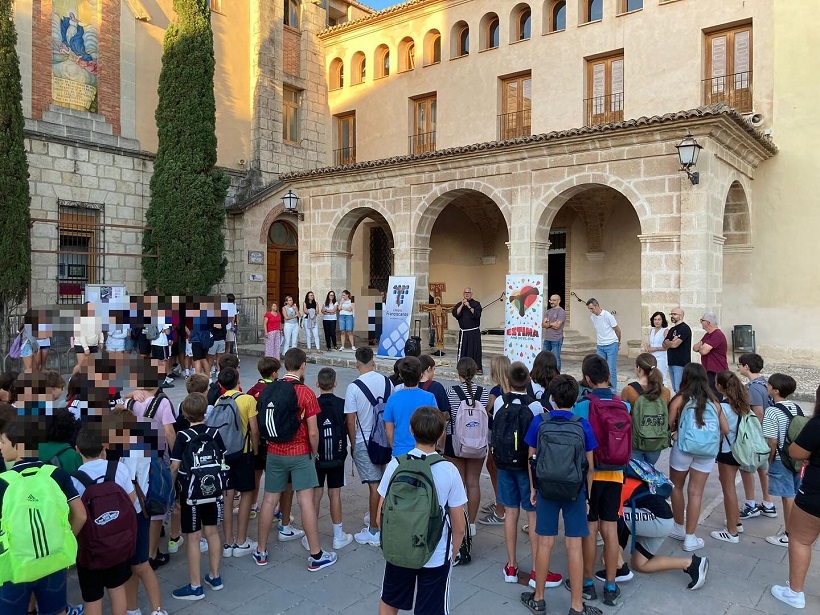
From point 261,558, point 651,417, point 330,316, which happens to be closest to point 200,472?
point 261,558

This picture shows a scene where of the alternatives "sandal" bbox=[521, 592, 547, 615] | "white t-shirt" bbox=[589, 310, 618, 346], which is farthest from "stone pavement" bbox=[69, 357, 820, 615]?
"white t-shirt" bbox=[589, 310, 618, 346]

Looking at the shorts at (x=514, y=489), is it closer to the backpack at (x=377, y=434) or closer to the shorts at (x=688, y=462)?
the backpack at (x=377, y=434)

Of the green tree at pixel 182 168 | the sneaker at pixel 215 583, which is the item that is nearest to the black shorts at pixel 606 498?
the sneaker at pixel 215 583

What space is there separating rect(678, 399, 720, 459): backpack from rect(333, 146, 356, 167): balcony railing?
1793 cm

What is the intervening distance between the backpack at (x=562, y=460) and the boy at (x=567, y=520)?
47mm

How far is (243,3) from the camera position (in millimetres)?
19422

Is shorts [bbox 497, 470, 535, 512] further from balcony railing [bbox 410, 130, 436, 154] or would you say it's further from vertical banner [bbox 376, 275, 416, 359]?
balcony railing [bbox 410, 130, 436, 154]

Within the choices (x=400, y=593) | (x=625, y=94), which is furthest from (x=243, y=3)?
(x=400, y=593)

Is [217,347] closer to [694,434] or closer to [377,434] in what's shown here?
[377,434]

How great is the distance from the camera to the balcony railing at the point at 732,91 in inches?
523

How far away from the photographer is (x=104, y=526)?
312 cm

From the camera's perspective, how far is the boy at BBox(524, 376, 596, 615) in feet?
12.1

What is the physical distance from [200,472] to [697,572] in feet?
10.5

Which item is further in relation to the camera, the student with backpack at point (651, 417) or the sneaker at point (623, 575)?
the student with backpack at point (651, 417)
